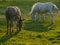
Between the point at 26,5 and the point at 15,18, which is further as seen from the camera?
the point at 26,5

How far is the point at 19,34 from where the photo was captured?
1777cm

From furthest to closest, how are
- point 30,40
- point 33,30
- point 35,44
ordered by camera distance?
1. point 33,30
2. point 30,40
3. point 35,44

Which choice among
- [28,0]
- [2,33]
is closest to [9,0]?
[28,0]

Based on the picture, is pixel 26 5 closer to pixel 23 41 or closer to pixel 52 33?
pixel 52 33

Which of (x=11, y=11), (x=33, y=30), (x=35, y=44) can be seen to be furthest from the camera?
(x=33, y=30)

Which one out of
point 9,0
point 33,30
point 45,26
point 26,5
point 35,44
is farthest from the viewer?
point 9,0

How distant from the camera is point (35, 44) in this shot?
1480cm

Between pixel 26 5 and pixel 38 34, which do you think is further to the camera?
pixel 26 5

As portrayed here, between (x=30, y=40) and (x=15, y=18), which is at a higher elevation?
(x=15, y=18)

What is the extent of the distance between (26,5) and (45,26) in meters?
17.0

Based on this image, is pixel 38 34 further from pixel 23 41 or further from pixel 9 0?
pixel 9 0

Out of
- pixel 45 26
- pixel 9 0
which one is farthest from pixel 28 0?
pixel 45 26

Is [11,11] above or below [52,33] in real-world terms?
above

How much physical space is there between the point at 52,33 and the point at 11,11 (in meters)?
3.61
